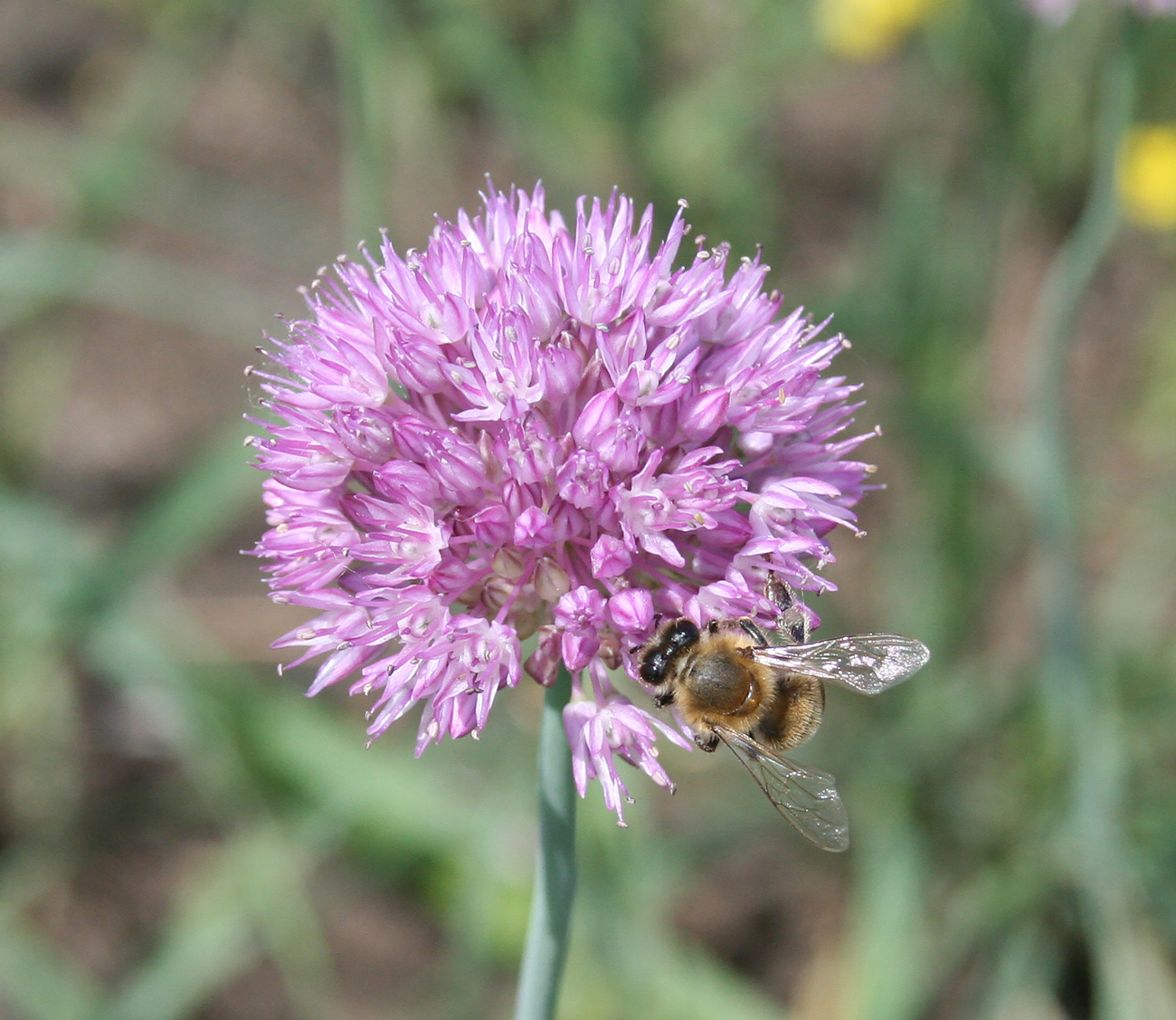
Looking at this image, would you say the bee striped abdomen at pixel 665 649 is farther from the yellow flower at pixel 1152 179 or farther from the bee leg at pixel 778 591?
the yellow flower at pixel 1152 179

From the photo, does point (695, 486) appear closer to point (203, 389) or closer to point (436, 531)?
point (436, 531)

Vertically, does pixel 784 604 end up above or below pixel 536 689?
above

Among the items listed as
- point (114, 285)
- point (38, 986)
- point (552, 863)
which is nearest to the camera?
point (552, 863)

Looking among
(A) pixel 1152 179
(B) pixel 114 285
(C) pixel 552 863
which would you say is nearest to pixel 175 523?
(B) pixel 114 285

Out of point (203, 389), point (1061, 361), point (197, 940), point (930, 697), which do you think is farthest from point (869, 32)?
point (197, 940)

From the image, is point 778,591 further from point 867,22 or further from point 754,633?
point 867,22

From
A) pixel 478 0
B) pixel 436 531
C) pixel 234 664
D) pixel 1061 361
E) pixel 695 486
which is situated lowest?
pixel 234 664
